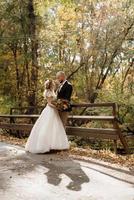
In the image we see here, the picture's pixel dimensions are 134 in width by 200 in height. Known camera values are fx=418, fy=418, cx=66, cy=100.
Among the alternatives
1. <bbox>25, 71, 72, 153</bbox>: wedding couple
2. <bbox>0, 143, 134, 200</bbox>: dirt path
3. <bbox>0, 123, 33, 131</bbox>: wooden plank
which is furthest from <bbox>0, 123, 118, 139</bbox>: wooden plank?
<bbox>0, 123, 33, 131</bbox>: wooden plank

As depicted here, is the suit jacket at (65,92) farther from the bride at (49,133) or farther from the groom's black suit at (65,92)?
the bride at (49,133)

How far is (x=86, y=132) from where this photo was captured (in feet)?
39.8

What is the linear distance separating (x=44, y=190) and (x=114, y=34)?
16.9 m

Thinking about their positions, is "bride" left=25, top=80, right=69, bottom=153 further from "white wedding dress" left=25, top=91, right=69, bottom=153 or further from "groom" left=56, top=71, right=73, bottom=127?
"groom" left=56, top=71, right=73, bottom=127

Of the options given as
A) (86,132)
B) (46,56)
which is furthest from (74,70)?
(86,132)

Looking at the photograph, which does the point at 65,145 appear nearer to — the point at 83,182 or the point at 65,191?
the point at 83,182

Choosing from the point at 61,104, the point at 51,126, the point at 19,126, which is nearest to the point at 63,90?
the point at 61,104

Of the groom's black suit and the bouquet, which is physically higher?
the groom's black suit

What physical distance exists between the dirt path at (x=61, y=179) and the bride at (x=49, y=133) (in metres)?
0.75

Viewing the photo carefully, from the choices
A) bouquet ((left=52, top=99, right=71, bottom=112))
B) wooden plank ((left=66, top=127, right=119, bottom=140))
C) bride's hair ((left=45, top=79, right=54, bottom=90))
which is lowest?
wooden plank ((left=66, top=127, right=119, bottom=140))

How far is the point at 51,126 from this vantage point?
1202 centimetres

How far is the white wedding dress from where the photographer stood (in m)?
11.8

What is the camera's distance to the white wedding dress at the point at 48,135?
38.8 feet

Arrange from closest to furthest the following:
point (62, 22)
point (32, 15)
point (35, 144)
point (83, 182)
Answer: point (83, 182)
point (35, 144)
point (32, 15)
point (62, 22)
